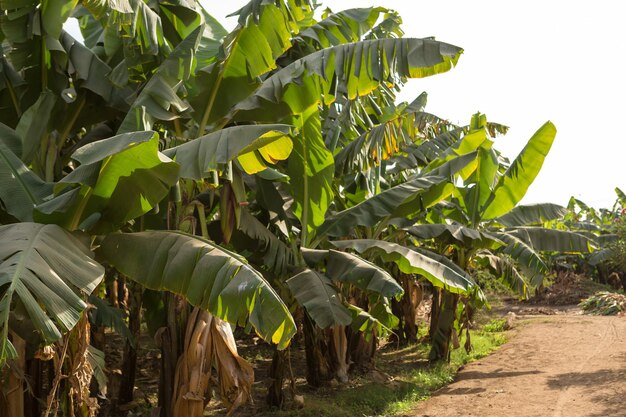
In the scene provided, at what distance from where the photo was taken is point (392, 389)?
10.6 m

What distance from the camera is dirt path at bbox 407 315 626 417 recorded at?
9406 millimetres

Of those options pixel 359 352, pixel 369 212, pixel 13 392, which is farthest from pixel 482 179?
pixel 13 392

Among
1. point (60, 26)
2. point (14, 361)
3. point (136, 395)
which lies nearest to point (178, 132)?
point (60, 26)

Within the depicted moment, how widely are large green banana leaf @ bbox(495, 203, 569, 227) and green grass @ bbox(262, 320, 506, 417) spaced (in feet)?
9.36

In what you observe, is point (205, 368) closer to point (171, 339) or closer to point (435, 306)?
point (171, 339)

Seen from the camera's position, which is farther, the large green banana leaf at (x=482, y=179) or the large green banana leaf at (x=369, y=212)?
the large green banana leaf at (x=482, y=179)

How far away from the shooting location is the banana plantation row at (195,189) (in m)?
5.25

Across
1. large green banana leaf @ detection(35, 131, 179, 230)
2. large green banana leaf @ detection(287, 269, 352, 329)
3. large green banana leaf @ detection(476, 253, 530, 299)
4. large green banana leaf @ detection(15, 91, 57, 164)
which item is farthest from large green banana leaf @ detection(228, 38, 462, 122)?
large green banana leaf @ detection(476, 253, 530, 299)

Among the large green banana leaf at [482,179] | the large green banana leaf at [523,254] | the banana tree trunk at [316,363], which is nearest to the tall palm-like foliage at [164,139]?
the banana tree trunk at [316,363]

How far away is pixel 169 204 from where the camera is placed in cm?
693

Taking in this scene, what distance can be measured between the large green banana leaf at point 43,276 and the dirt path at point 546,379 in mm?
5889

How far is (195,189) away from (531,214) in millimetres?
7270

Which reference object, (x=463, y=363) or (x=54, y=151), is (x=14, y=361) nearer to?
(x=54, y=151)

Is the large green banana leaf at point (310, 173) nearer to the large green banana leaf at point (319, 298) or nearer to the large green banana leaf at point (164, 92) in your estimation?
the large green banana leaf at point (319, 298)
